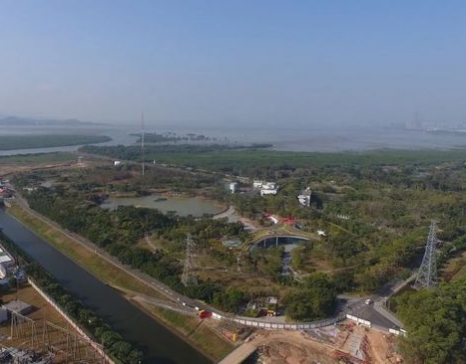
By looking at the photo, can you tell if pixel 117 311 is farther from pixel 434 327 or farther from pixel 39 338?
pixel 434 327

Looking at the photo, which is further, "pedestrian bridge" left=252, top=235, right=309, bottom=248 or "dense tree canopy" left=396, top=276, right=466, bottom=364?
"pedestrian bridge" left=252, top=235, right=309, bottom=248

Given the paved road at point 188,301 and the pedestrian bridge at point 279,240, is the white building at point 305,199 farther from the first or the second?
the paved road at point 188,301

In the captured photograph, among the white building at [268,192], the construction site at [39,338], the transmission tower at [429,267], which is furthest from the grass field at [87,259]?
the white building at [268,192]

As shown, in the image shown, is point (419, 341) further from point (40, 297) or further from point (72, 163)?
point (72, 163)

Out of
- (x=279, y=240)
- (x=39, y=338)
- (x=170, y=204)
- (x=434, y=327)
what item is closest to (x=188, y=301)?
(x=39, y=338)

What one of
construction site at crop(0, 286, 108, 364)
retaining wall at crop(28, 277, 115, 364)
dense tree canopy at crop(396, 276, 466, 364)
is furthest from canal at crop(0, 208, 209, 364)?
dense tree canopy at crop(396, 276, 466, 364)

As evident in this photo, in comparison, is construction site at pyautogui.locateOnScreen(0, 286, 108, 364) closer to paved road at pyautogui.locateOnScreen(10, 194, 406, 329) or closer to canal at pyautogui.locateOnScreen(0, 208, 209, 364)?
canal at pyautogui.locateOnScreen(0, 208, 209, 364)

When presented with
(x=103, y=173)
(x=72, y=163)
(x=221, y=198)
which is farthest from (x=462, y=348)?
(x=72, y=163)
